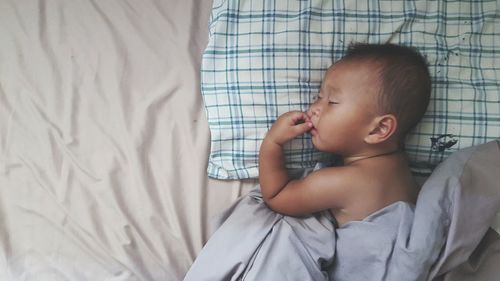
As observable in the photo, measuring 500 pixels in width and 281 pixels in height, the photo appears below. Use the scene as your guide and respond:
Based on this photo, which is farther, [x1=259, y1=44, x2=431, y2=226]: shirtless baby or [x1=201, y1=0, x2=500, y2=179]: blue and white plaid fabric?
[x1=201, y1=0, x2=500, y2=179]: blue and white plaid fabric

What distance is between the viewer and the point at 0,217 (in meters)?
0.90

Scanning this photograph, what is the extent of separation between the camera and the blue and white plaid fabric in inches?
37.9

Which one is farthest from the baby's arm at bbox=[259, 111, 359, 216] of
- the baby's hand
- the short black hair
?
the short black hair

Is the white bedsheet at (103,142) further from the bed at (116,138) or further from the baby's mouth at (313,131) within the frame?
the baby's mouth at (313,131)

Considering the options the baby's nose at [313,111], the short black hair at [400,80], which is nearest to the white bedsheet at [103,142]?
the baby's nose at [313,111]

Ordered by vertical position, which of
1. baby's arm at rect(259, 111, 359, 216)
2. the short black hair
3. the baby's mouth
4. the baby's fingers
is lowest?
baby's arm at rect(259, 111, 359, 216)

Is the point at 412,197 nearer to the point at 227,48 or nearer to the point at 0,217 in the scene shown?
the point at 227,48

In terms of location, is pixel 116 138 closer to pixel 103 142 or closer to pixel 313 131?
pixel 103 142

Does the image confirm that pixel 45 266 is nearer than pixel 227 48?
Yes

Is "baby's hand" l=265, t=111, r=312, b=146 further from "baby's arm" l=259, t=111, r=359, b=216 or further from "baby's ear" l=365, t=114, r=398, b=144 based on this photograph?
"baby's ear" l=365, t=114, r=398, b=144

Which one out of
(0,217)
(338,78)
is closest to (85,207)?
(0,217)

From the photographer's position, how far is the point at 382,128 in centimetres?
88

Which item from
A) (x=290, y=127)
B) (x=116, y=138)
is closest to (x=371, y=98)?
(x=290, y=127)

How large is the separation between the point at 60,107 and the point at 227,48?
376 millimetres
